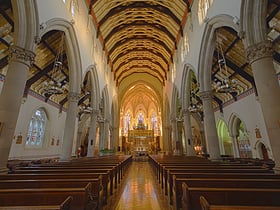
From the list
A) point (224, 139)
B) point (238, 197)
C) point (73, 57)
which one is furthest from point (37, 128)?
point (224, 139)

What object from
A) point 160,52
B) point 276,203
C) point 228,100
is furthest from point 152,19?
point 276,203

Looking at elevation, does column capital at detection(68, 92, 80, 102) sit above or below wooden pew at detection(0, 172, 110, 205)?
above

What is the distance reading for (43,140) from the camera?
45.8 feet

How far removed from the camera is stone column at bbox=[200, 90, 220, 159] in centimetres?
801

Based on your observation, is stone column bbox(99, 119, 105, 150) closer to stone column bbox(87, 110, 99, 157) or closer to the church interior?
the church interior

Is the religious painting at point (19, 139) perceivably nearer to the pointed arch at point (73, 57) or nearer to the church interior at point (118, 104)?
the church interior at point (118, 104)

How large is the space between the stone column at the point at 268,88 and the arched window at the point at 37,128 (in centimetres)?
1506

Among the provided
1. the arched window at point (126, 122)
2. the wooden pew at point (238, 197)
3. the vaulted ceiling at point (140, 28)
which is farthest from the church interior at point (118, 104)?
the arched window at point (126, 122)

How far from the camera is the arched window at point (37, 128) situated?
1264 cm

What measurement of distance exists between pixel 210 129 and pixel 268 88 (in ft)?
13.6

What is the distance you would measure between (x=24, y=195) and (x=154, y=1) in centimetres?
1549

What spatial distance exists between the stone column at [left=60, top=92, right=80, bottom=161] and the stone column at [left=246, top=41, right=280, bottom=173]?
8.79 meters

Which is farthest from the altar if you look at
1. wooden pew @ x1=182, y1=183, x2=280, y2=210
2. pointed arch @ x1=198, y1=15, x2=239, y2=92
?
wooden pew @ x1=182, y1=183, x2=280, y2=210

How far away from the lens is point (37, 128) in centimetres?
1338
